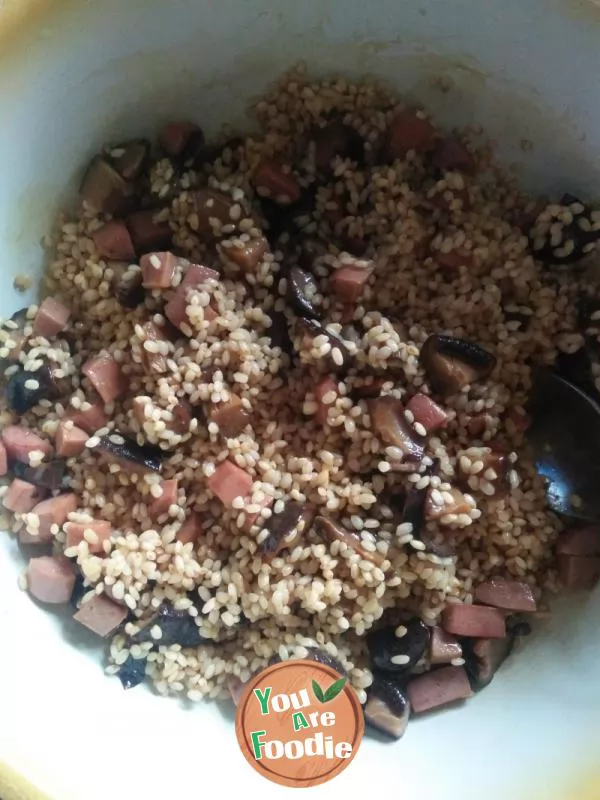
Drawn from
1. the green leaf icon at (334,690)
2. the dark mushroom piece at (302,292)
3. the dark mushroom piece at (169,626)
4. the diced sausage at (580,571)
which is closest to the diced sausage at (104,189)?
the dark mushroom piece at (302,292)

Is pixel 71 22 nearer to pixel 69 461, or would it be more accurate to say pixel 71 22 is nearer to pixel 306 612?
pixel 69 461

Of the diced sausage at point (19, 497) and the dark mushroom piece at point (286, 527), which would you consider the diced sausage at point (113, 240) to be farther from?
the dark mushroom piece at point (286, 527)

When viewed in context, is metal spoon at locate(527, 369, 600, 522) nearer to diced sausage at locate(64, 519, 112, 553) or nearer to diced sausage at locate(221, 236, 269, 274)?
diced sausage at locate(221, 236, 269, 274)

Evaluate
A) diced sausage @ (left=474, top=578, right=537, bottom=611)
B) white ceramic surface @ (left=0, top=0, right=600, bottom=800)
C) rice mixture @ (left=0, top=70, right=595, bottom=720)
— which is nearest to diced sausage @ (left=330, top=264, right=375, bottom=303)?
rice mixture @ (left=0, top=70, right=595, bottom=720)

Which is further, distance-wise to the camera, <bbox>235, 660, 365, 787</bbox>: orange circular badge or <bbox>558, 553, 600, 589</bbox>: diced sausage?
<bbox>558, 553, 600, 589</bbox>: diced sausage

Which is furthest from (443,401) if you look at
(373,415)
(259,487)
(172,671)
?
(172,671)

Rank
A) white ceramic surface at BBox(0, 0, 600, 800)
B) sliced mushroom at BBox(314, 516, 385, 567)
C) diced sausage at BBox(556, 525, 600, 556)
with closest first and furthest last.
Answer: white ceramic surface at BBox(0, 0, 600, 800) < sliced mushroom at BBox(314, 516, 385, 567) < diced sausage at BBox(556, 525, 600, 556)
